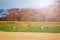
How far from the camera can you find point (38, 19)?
4.64ft

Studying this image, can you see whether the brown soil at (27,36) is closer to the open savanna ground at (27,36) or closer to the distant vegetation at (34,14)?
the open savanna ground at (27,36)

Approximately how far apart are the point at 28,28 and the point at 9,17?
0.24m

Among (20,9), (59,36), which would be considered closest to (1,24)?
(20,9)

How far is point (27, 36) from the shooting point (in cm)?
141

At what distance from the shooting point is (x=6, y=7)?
1435mm

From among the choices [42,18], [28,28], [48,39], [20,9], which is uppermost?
[20,9]

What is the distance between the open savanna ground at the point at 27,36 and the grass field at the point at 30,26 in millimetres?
35

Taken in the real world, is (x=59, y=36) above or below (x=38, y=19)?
below

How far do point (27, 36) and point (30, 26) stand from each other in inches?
4.4

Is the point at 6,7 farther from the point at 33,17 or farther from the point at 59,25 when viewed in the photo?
the point at 59,25

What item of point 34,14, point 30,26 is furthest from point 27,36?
point 34,14

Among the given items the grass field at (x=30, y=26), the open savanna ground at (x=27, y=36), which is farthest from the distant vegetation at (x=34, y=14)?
→ the open savanna ground at (x=27, y=36)

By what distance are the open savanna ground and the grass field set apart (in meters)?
0.03

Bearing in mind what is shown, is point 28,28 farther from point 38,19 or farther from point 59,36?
point 59,36
